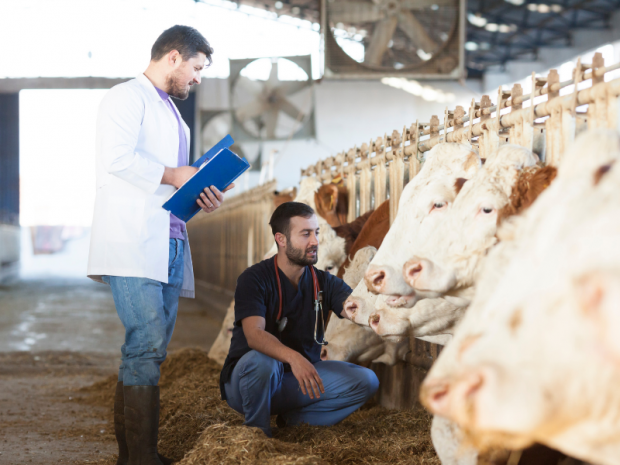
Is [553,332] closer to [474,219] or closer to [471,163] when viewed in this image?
[474,219]

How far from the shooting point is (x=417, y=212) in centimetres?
211

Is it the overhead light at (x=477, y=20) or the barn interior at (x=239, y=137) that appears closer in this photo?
the barn interior at (x=239, y=137)

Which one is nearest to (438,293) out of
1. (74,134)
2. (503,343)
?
(503,343)

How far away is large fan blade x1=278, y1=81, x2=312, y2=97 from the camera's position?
37.1ft

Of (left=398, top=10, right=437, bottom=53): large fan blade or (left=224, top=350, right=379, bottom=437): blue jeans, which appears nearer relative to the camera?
(left=224, top=350, right=379, bottom=437): blue jeans

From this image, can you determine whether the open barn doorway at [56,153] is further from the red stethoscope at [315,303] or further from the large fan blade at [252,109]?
the red stethoscope at [315,303]

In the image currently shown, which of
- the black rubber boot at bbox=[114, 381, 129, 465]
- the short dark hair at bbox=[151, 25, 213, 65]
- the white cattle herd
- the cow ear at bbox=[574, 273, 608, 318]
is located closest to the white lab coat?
the short dark hair at bbox=[151, 25, 213, 65]

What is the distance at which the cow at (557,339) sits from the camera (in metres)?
0.98

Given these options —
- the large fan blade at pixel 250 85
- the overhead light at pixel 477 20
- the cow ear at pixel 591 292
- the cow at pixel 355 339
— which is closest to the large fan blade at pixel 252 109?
the large fan blade at pixel 250 85

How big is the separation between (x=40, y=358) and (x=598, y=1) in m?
12.0

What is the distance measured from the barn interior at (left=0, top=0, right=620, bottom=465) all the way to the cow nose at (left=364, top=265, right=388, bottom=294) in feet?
1.85

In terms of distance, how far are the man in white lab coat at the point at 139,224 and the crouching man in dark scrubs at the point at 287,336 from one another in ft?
1.45

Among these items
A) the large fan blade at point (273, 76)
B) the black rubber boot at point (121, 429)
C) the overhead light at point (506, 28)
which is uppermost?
the overhead light at point (506, 28)

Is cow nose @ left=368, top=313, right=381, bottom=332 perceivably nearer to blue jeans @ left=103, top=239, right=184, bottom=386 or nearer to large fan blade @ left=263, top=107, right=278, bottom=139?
blue jeans @ left=103, top=239, right=184, bottom=386
